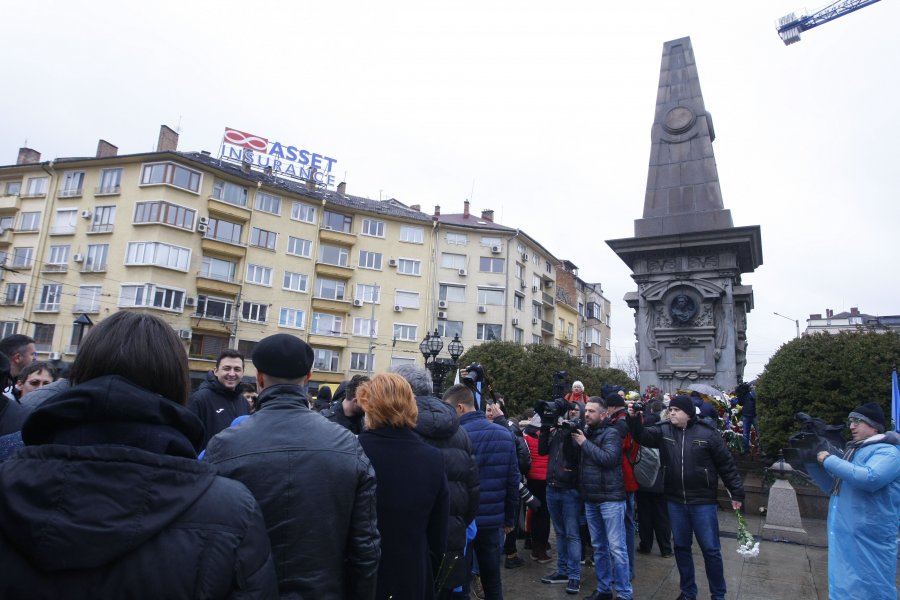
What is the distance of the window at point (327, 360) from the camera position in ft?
137

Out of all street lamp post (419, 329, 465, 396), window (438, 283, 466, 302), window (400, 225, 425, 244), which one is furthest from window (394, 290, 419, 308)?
street lamp post (419, 329, 465, 396)

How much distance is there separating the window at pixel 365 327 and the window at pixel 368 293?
1.58 meters

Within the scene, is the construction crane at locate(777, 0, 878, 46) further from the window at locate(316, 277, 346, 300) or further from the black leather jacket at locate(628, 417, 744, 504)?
the black leather jacket at locate(628, 417, 744, 504)

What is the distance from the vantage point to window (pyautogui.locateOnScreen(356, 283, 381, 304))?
144 feet

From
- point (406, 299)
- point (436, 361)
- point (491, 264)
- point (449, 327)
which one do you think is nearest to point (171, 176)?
point (406, 299)

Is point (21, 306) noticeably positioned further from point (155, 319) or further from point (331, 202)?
point (155, 319)

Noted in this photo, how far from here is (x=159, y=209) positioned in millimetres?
35156

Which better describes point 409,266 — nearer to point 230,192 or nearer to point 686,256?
point 230,192

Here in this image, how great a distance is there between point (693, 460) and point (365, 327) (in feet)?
128

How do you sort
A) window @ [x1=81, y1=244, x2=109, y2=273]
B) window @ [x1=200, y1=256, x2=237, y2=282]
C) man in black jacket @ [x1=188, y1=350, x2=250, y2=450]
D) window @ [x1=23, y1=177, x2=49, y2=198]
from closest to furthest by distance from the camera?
1. man in black jacket @ [x1=188, y1=350, x2=250, y2=450]
2. window @ [x1=81, y1=244, x2=109, y2=273]
3. window @ [x1=200, y1=256, x2=237, y2=282]
4. window @ [x1=23, y1=177, x2=49, y2=198]

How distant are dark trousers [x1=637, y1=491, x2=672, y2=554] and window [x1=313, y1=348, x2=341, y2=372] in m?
35.7

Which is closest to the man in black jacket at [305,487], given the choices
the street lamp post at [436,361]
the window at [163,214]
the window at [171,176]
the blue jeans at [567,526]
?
the blue jeans at [567,526]

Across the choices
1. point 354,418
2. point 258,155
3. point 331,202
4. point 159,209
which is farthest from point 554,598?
point 258,155

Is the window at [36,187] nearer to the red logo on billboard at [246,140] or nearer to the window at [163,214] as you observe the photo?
the window at [163,214]
